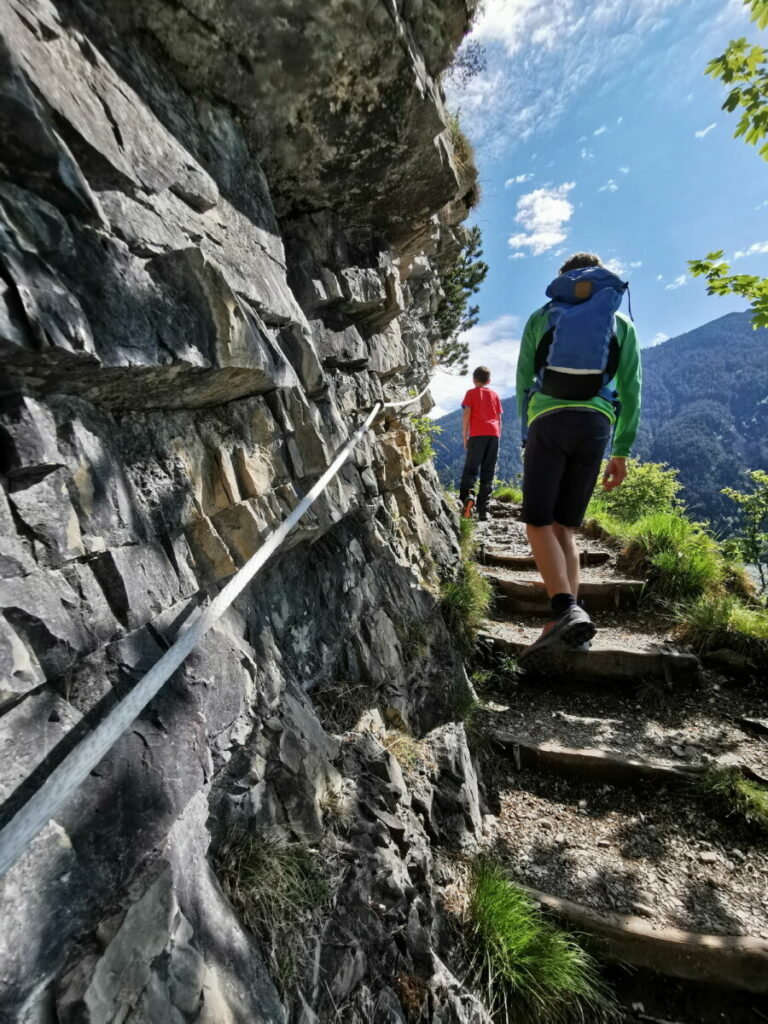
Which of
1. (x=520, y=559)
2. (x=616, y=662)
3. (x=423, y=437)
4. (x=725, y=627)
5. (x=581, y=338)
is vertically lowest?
(x=616, y=662)

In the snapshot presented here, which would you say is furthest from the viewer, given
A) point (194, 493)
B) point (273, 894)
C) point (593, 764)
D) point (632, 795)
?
point (593, 764)

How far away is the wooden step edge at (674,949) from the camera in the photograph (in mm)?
2760

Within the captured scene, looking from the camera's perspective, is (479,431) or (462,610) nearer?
(462,610)

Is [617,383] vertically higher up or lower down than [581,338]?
lower down

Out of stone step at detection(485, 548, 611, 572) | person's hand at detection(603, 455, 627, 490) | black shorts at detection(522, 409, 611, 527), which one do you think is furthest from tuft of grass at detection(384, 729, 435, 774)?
stone step at detection(485, 548, 611, 572)

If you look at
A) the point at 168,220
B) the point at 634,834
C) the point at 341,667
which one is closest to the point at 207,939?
the point at 341,667

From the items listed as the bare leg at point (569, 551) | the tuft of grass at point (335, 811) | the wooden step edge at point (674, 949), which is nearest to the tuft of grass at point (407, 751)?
the tuft of grass at point (335, 811)

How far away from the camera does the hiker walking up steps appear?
3613mm

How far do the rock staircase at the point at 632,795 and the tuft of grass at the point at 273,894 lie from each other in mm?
2023

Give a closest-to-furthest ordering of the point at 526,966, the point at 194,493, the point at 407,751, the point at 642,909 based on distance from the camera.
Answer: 1. the point at 194,493
2. the point at 526,966
3. the point at 642,909
4. the point at 407,751

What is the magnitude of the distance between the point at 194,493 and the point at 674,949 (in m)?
3.98

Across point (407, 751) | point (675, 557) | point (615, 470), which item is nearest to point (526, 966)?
point (407, 751)

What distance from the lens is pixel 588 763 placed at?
4.04 metres

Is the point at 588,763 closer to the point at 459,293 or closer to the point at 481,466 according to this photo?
the point at 481,466
